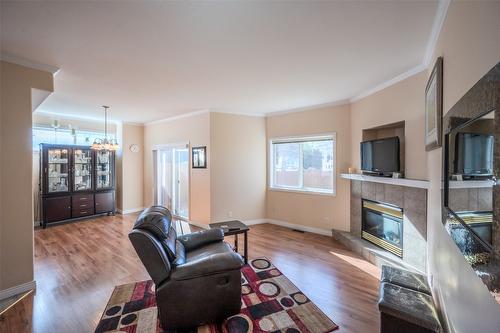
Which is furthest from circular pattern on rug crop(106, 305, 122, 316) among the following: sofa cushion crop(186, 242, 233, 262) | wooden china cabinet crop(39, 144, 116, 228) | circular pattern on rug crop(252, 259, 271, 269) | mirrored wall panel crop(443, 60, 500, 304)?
wooden china cabinet crop(39, 144, 116, 228)

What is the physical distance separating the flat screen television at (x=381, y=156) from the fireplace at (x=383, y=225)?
1.79 ft

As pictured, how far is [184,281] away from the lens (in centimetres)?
181

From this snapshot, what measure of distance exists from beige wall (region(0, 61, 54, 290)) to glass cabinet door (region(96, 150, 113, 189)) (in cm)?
343

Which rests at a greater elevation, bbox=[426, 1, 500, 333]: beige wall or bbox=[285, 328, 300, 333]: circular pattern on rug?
bbox=[426, 1, 500, 333]: beige wall

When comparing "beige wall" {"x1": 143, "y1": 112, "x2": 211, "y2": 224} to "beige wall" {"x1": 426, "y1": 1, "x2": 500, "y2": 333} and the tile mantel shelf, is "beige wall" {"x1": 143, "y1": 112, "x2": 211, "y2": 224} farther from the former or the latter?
"beige wall" {"x1": 426, "y1": 1, "x2": 500, "y2": 333}

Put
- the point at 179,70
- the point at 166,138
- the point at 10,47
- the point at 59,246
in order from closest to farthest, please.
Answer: the point at 10,47
the point at 179,70
the point at 59,246
the point at 166,138

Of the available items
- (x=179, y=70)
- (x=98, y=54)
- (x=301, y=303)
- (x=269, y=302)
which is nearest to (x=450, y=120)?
(x=301, y=303)

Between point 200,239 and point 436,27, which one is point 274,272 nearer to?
point 200,239

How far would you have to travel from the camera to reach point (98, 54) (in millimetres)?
2279

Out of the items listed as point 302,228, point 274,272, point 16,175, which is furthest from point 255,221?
point 16,175

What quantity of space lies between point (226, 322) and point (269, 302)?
496 mm

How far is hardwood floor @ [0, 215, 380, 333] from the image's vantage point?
6.72ft

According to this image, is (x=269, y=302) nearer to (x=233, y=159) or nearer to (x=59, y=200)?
(x=233, y=159)

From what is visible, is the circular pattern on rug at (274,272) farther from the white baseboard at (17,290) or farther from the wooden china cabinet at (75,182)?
the wooden china cabinet at (75,182)
